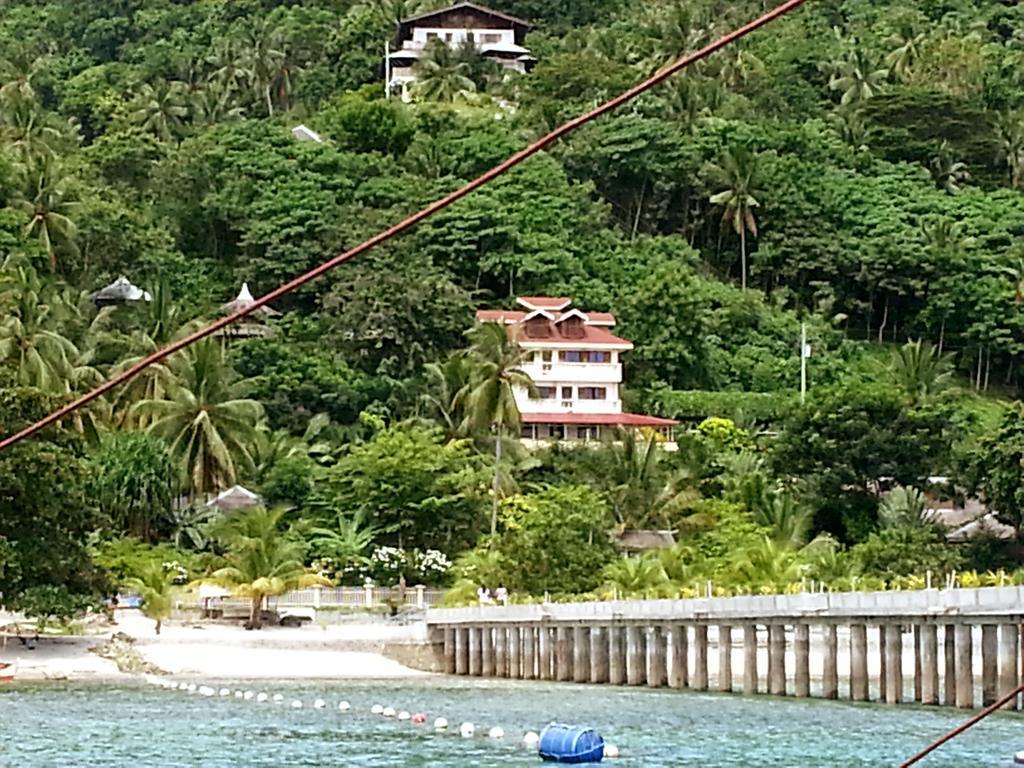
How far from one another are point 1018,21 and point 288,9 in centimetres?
4041

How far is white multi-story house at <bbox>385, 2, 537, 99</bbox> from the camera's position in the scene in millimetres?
109250

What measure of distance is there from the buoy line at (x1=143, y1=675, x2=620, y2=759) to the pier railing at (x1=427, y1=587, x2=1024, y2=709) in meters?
6.14

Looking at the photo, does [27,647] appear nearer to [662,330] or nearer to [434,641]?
[434,641]

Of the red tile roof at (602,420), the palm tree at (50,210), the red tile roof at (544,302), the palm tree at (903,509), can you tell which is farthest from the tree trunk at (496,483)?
the palm tree at (50,210)

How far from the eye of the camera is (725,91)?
10631 centimetres

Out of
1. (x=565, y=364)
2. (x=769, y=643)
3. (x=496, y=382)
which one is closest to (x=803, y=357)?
(x=565, y=364)

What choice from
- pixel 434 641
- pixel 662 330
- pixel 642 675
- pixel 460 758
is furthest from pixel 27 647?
pixel 662 330

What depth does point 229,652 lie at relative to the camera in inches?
2009

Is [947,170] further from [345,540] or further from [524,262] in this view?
[345,540]

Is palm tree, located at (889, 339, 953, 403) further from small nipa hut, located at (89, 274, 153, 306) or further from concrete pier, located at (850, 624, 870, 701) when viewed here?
concrete pier, located at (850, 624, 870, 701)

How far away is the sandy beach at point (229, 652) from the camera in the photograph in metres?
49.0

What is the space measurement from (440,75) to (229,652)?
59802 mm

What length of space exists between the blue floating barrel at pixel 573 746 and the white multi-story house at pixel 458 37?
79.2 m

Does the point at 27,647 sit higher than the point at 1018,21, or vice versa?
the point at 1018,21
